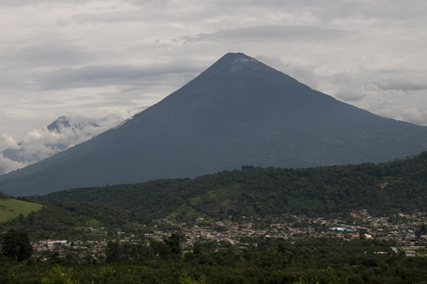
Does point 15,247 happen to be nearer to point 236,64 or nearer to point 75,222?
point 75,222

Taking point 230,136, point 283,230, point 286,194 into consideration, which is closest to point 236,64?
point 230,136

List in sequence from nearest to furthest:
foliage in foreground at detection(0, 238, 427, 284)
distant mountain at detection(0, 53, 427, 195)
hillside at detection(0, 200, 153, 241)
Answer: foliage in foreground at detection(0, 238, 427, 284) < hillside at detection(0, 200, 153, 241) < distant mountain at detection(0, 53, 427, 195)

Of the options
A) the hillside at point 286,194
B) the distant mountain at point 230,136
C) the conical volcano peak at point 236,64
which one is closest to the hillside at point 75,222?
the hillside at point 286,194

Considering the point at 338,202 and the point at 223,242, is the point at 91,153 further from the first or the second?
the point at 223,242

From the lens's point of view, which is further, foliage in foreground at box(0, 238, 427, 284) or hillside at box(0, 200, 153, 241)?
hillside at box(0, 200, 153, 241)

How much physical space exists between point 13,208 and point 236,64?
14155 cm

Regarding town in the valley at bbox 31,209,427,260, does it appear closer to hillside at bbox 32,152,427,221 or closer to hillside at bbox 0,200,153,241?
hillside at bbox 0,200,153,241

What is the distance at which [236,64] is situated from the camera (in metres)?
188

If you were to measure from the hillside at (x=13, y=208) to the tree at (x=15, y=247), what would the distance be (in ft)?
60.7

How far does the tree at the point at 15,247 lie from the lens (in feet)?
116

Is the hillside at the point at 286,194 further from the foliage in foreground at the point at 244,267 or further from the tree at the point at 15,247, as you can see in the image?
the tree at the point at 15,247

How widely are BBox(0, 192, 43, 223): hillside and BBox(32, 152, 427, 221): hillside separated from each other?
17021 millimetres

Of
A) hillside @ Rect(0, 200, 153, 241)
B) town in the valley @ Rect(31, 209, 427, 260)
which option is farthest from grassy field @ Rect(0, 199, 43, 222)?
town in the valley @ Rect(31, 209, 427, 260)

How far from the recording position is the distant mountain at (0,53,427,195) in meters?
138
